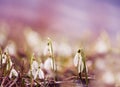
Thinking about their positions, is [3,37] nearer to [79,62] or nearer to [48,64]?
[48,64]

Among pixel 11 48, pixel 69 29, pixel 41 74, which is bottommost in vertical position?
pixel 41 74

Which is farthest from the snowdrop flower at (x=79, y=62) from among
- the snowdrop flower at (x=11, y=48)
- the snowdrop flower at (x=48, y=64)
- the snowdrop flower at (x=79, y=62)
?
the snowdrop flower at (x=11, y=48)

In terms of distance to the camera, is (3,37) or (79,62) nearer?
(79,62)

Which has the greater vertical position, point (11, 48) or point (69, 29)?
point (69, 29)

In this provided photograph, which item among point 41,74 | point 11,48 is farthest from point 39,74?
point 11,48

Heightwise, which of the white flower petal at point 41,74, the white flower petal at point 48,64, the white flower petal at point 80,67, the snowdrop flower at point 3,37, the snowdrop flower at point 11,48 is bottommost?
the white flower petal at point 41,74

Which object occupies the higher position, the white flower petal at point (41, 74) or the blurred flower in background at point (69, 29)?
the blurred flower in background at point (69, 29)

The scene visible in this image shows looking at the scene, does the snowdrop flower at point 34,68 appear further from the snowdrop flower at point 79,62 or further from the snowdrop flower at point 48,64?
the snowdrop flower at point 79,62

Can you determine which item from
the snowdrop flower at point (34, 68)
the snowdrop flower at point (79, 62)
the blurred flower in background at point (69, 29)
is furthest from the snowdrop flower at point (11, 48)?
the snowdrop flower at point (79, 62)

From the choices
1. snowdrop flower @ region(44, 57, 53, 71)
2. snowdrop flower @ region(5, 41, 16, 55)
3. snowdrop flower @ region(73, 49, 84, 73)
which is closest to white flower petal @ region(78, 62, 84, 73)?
snowdrop flower @ region(73, 49, 84, 73)

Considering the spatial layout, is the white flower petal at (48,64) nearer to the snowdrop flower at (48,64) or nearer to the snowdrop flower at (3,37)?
the snowdrop flower at (48,64)

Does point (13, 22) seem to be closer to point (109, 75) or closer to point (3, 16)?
point (3, 16)
